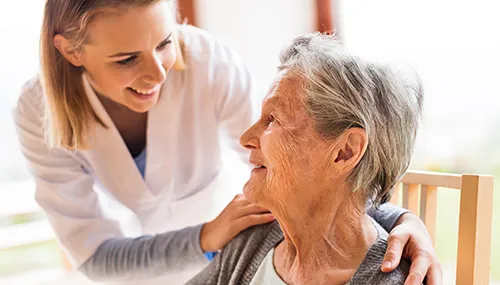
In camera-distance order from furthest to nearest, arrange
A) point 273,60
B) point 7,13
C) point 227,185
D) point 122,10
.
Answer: point 273,60 < point 7,13 < point 227,185 < point 122,10

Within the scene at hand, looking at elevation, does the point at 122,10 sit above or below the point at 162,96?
above

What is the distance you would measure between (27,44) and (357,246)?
2.10 metres

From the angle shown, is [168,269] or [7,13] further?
[7,13]

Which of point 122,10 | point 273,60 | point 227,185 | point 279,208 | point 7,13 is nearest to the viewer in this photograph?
point 279,208

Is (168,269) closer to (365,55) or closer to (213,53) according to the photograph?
(213,53)

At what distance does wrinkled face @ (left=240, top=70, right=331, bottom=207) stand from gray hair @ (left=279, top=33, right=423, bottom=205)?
0.03 m

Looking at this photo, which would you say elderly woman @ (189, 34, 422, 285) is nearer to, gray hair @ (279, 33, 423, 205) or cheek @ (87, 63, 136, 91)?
gray hair @ (279, 33, 423, 205)

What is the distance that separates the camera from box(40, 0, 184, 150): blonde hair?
1369mm

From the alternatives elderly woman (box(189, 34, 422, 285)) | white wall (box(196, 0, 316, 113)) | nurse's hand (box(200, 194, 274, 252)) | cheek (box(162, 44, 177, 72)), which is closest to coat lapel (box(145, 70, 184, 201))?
cheek (box(162, 44, 177, 72))

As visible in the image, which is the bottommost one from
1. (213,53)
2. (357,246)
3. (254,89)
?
(357,246)

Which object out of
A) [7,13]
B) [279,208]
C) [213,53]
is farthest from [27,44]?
[279,208]

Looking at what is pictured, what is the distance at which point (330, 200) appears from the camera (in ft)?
4.00

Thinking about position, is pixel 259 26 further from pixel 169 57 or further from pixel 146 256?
pixel 146 256

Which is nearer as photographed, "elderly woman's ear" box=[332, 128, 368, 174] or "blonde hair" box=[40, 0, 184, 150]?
"elderly woman's ear" box=[332, 128, 368, 174]
